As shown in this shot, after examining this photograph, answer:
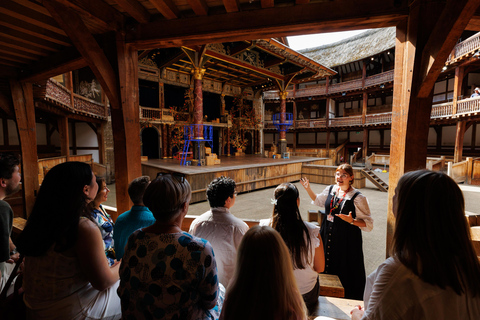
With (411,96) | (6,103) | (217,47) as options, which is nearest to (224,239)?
(411,96)

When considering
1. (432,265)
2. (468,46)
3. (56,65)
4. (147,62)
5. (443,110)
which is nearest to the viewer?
(432,265)

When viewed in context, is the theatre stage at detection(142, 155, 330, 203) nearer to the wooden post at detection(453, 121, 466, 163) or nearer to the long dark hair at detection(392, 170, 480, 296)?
the long dark hair at detection(392, 170, 480, 296)

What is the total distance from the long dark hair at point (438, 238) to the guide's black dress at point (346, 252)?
1.60 metres

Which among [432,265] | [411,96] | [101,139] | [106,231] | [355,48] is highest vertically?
[355,48]

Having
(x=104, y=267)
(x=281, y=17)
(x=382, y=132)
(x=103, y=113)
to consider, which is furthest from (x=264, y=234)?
(x=382, y=132)

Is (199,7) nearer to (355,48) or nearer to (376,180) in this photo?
(376,180)

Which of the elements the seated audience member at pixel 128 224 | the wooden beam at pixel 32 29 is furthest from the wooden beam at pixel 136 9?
the seated audience member at pixel 128 224

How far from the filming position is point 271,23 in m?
2.00

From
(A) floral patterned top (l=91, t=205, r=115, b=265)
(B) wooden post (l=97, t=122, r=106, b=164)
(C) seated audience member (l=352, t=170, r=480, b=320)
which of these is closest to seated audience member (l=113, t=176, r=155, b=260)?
(A) floral patterned top (l=91, t=205, r=115, b=265)

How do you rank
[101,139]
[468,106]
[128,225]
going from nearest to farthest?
[128,225] → [468,106] → [101,139]

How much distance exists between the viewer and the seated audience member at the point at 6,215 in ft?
5.67

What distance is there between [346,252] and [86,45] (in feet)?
11.1

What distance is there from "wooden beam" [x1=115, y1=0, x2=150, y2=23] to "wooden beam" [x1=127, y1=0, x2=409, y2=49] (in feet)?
0.24

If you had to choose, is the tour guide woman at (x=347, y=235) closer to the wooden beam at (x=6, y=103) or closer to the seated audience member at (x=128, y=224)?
the seated audience member at (x=128, y=224)
